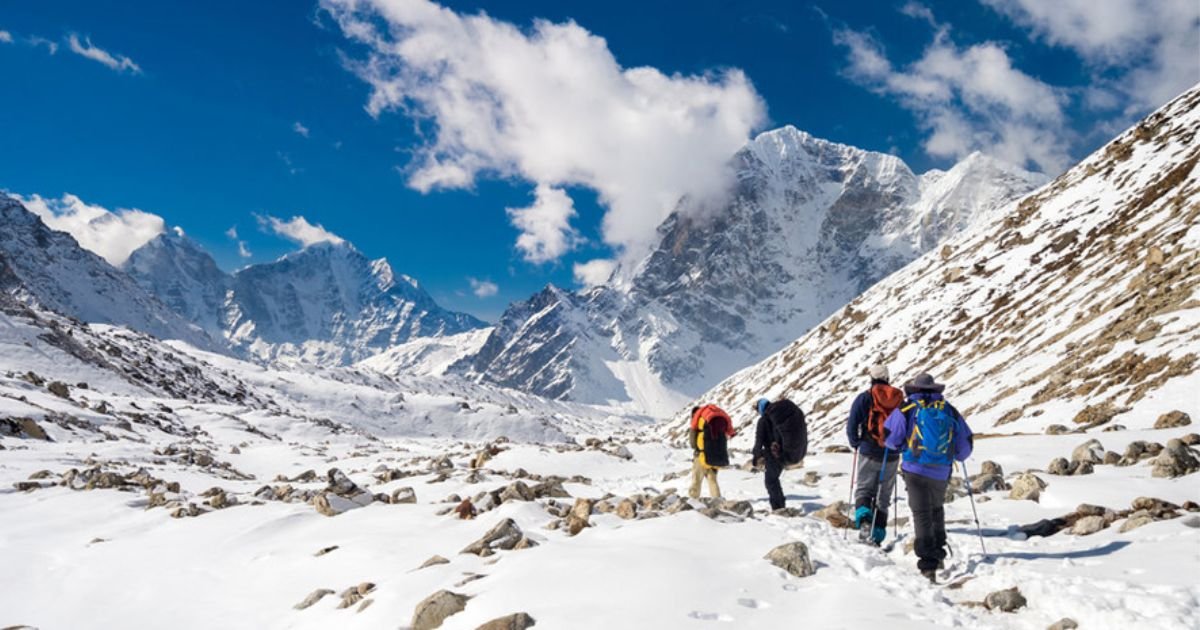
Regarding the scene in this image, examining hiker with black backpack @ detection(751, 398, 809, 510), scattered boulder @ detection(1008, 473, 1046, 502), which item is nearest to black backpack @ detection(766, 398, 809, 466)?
hiker with black backpack @ detection(751, 398, 809, 510)

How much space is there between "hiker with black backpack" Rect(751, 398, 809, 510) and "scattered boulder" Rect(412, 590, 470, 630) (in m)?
7.21

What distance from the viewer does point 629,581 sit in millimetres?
6867

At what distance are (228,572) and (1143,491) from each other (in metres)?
13.9

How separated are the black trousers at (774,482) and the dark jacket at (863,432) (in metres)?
2.17

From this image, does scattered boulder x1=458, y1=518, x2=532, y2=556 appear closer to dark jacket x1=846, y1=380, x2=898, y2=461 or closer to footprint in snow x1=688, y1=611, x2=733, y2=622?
footprint in snow x1=688, y1=611, x2=733, y2=622

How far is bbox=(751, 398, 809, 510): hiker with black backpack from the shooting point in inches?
491

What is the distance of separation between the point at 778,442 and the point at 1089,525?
16.2 ft

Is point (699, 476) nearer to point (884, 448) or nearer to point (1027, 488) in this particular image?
point (884, 448)

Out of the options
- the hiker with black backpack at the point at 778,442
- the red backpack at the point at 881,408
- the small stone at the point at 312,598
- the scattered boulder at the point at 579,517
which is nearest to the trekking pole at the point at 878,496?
the red backpack at the point at 881,408

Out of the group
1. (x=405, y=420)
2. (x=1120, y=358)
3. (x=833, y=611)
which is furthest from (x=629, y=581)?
(x=405, y=420)

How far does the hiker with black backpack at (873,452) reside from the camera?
10133 millimetres

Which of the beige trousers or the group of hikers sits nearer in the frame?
the group of hikers

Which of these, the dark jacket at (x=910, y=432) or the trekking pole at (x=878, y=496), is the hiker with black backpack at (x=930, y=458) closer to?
the dark jacket at (x=910, y=432)

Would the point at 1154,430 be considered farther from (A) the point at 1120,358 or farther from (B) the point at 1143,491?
(A) the point at 1120,358
